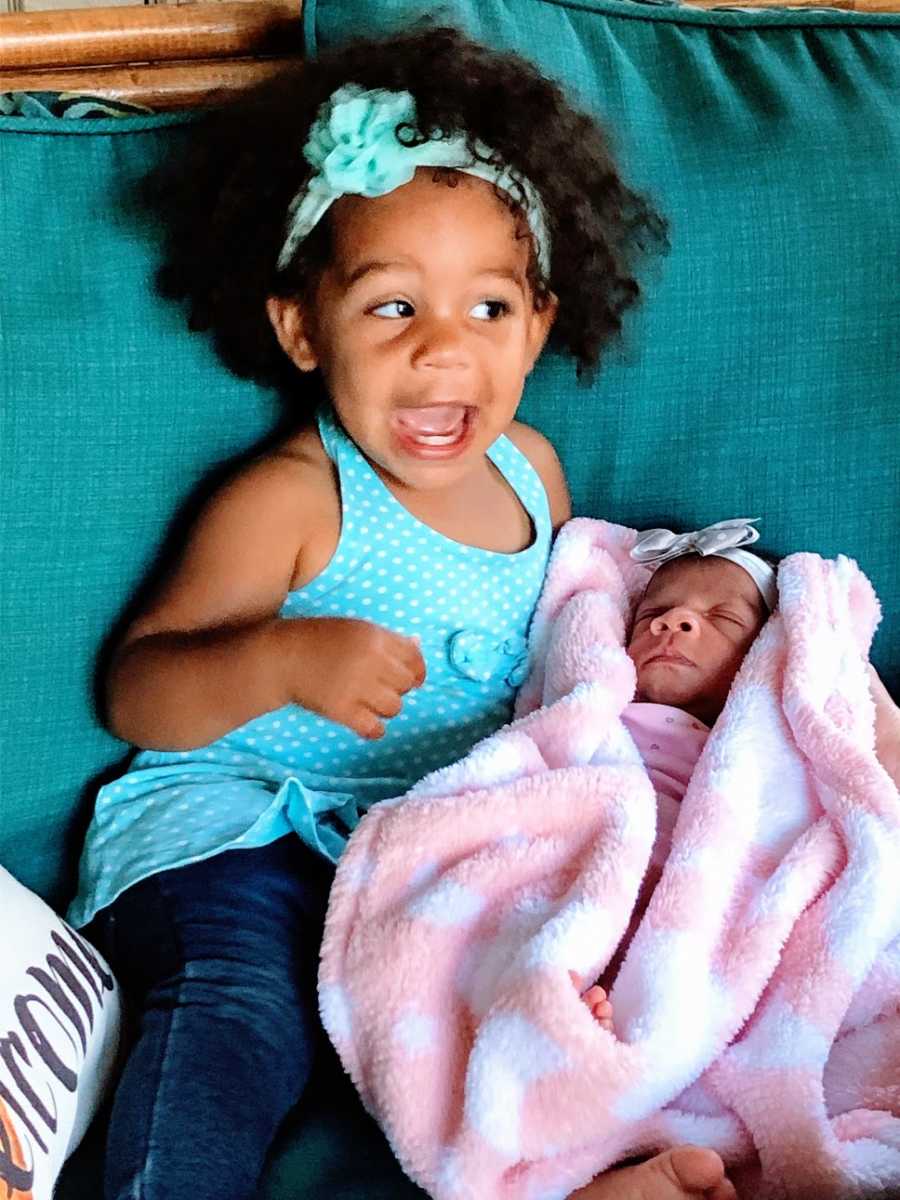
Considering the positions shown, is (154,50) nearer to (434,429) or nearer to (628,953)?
(434,429)

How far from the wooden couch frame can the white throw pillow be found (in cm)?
68

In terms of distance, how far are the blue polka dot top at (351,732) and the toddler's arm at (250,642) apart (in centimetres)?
3

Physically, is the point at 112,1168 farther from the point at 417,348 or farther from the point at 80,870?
the point at 417,348

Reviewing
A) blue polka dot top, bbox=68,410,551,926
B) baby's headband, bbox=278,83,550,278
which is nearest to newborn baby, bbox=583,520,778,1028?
blue polka dot top, bbox=68,410,551,926

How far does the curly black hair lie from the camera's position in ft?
3.21

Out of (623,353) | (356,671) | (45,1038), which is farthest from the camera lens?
(623,353)

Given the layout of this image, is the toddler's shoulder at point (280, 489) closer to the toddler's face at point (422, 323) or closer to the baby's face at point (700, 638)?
the toddler's face at point (422, 323)

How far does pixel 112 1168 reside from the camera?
766 mm

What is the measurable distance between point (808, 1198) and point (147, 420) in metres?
0.72

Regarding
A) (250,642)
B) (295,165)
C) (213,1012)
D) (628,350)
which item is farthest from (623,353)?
(213,1012)

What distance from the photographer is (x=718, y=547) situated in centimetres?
108

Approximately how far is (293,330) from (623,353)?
0.30 metres

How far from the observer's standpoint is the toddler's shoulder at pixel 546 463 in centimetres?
115

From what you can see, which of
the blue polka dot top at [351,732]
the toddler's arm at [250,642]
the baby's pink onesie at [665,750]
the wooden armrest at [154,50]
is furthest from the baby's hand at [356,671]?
the wooden armrest at [154,50]
